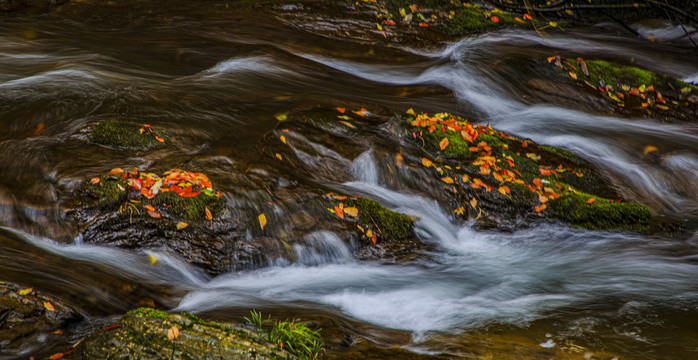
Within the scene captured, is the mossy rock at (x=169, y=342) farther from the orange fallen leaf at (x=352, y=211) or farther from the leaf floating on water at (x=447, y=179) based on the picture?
the leaf floating on water at (x=447, y=179)

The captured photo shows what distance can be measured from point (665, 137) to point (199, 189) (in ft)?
24.3

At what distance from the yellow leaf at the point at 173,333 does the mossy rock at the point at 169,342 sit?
0.04 ft

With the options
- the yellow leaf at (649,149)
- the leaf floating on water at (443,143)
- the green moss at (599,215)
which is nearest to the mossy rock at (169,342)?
the leaf floating on water at (443,143)

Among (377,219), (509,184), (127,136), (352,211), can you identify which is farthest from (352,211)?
(127,136)

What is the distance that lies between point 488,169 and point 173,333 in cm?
438

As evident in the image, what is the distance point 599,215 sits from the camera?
20.0ft

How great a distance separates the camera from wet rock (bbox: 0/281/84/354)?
3152mm

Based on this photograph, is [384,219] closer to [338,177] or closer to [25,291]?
[338,177]

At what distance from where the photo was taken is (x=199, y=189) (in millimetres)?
5023

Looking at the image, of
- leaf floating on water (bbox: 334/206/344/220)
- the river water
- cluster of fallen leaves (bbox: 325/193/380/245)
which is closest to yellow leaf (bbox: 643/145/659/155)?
the river water

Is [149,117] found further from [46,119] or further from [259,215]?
[259,215]

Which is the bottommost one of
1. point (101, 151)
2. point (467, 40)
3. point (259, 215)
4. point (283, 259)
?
point (283, 259)

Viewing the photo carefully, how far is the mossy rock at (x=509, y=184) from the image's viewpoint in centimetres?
604

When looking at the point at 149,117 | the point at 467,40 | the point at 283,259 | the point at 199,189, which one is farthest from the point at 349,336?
the point at 467,40
